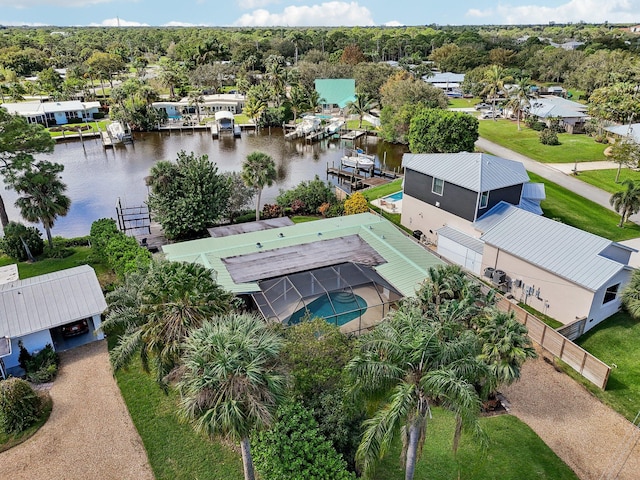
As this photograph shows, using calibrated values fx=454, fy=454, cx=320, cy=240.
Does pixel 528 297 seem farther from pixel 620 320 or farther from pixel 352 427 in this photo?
pixel 352 427

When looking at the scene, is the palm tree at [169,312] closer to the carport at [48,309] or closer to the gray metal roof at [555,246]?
the carport at [48,309]

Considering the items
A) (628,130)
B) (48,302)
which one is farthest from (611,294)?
(628,130)

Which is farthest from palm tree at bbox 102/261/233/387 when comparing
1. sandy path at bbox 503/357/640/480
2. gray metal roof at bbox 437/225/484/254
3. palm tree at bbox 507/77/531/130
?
palm tree at bbox 507/77/531/130

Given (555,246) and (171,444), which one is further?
(555,246)

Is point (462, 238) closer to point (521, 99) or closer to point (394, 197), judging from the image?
point (394, 197)

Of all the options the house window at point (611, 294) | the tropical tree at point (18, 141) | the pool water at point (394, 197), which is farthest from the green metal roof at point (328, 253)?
the tropical tree at point (18, 141)
